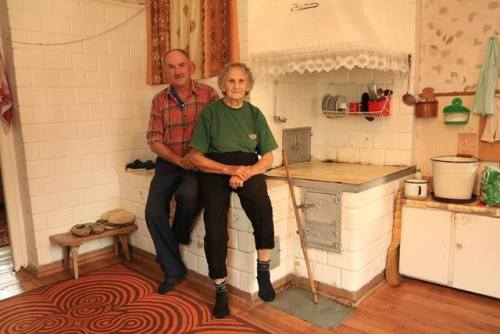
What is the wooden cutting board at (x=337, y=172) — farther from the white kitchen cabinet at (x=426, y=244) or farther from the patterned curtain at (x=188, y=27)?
the patterned curtain at (x=188, y=27)

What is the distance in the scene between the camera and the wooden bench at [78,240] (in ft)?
9.76

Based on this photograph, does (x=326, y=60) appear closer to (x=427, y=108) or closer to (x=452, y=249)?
(x=427, y=108)

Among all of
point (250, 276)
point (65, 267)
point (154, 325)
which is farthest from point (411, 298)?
point (65, 267)

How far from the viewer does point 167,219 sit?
108 inches

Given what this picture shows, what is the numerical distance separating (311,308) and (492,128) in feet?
5.39


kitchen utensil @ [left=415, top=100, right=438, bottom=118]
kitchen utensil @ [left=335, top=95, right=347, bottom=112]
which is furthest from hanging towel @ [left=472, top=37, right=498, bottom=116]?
kitchen utensil @ [left=335, top=95, right=347, bottom=112]

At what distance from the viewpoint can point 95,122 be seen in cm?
331

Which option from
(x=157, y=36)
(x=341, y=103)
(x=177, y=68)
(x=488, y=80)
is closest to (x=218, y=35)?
(x=177, y=68)

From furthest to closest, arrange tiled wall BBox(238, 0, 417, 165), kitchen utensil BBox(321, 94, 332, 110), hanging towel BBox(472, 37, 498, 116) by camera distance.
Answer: kitchen utensil BBox(321, 94, 332, 110), tiled wall BBox(238, 0, 417, 165), hanging towel BBox(472, 37, 498, 116)

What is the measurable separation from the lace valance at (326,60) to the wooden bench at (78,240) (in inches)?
63.6

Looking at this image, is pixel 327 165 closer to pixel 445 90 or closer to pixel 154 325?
pixel 445 90

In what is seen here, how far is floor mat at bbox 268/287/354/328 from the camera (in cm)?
230

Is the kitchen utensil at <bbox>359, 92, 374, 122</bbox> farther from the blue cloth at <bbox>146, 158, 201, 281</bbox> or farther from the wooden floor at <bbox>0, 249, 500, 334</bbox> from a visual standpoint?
the blue cloth at <bbox>146, 158, 201, 281</bbox>

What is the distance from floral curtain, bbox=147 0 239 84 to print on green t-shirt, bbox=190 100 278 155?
0.60 metres
